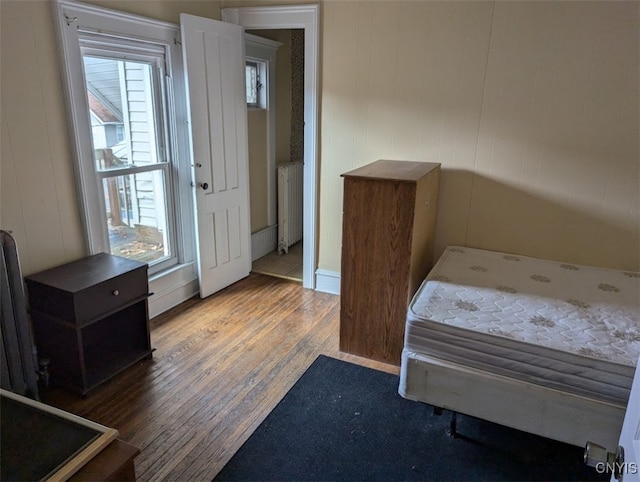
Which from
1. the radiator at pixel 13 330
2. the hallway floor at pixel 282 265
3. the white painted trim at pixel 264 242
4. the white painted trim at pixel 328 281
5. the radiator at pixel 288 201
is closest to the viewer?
the radiator at pixel 13 330

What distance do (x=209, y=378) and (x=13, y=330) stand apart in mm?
985

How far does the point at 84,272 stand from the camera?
2.36 meters

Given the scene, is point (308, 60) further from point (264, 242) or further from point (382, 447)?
point (382, 447)

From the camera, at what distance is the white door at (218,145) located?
3066 mm

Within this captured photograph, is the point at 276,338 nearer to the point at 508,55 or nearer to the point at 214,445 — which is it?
the point at 214,445

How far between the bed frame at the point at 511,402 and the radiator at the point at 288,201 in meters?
2.65

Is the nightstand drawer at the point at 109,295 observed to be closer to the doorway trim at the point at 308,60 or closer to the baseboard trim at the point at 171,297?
the baseboard trim at the point at 171,297

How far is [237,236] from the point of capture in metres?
3.73

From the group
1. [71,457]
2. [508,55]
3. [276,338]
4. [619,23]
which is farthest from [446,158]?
[71,457]

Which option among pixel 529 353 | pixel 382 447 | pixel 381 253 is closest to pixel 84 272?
→ pixel 381 253

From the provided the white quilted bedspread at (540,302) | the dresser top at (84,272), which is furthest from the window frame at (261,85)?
the white quilted bedspread at (540,302)

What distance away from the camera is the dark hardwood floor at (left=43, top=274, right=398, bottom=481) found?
202 centimetres

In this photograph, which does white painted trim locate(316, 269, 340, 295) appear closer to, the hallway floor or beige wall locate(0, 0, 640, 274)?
Result: the hallway floor

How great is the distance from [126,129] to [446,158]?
2.14 metres
